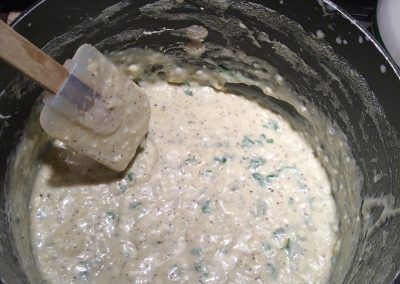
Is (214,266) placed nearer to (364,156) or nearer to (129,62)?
(364,156)

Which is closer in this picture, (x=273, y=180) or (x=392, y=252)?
(x=392, y=252)

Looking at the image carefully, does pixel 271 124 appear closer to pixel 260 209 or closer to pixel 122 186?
pixel 260 209

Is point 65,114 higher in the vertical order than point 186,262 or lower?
higher

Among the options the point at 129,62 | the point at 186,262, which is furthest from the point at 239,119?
the point at 186,262

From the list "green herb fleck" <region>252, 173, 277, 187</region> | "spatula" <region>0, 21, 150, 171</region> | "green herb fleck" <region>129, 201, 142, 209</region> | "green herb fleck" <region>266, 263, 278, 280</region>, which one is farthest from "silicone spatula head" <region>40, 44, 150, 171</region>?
"green herb fleck" <region>266, 263, 278, 280</region>

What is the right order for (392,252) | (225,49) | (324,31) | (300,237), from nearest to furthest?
(392,252) → (324,31) → (300,237) → (225,49)

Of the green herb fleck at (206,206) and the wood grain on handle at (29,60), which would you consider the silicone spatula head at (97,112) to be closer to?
the wood grain on handle at (29,60)
